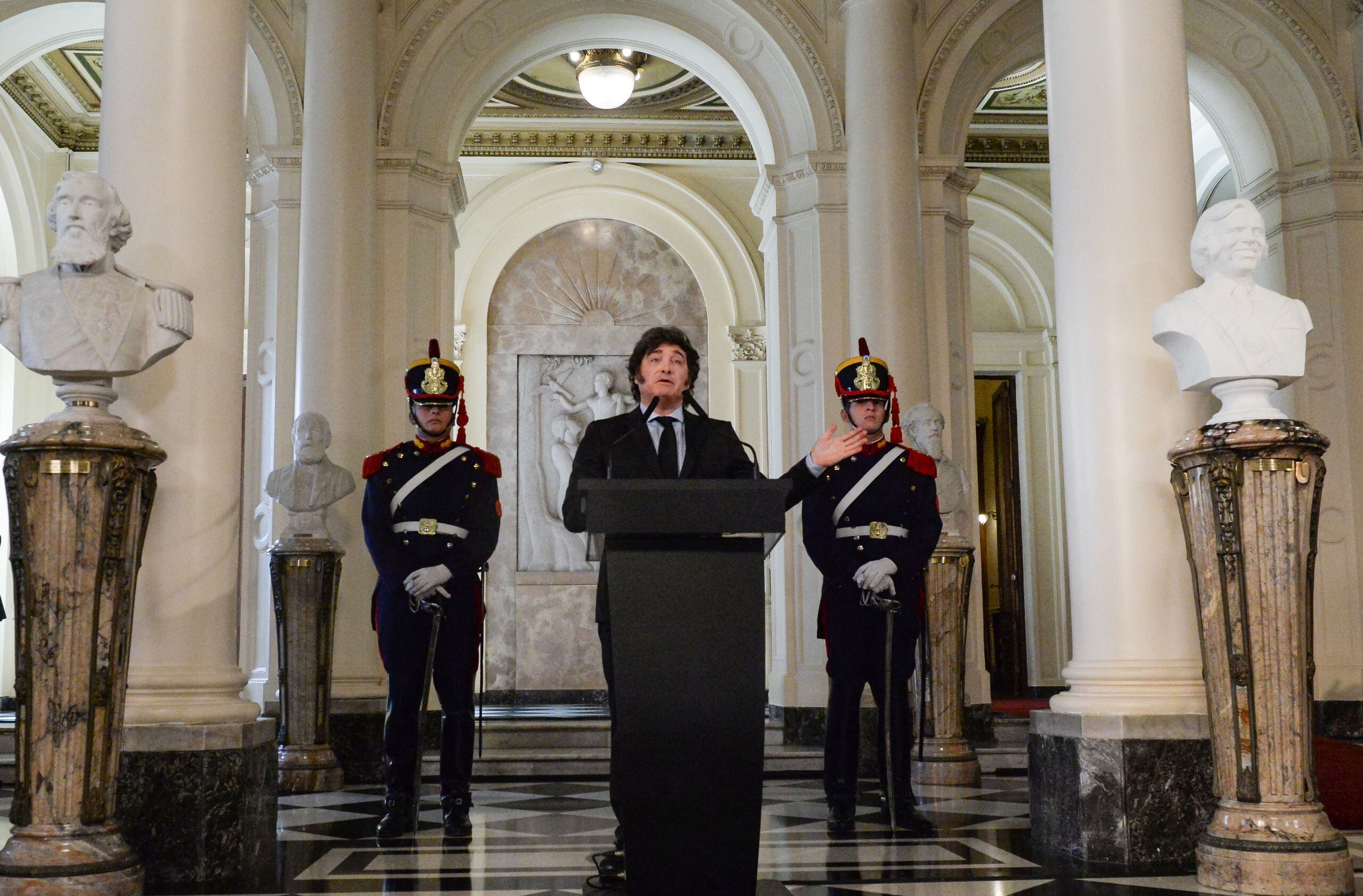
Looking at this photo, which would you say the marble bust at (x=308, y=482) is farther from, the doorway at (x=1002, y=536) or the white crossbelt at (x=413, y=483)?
the doorway at (x=1002, y=536)

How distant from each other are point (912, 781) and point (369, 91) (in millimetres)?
5257

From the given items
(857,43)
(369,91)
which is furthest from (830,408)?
(369,91)

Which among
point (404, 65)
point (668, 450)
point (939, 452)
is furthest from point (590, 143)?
point (668, 450)

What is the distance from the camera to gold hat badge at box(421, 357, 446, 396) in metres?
5.16

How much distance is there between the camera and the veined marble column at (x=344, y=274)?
787cm

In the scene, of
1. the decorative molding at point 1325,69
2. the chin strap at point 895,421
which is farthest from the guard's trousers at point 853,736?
the decorative molding at point 1325,69

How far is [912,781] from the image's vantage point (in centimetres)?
→ 684

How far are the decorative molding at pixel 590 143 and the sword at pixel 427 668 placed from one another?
354 inches

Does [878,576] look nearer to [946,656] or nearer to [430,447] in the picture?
[430,447]

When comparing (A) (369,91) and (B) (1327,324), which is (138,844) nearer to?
(A) (369,91)

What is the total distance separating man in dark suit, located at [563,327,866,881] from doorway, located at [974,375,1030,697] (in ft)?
34.1

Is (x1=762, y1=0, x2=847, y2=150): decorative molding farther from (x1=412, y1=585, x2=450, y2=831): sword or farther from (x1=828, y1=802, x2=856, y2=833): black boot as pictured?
(x1=828, y1=802, x2=856, y2=833): black boot

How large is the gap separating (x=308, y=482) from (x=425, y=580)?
2069 mm

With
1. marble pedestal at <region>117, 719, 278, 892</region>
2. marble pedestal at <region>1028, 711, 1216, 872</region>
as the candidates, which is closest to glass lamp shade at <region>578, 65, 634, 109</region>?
marble pedestal at <region>117, 719, 278, 892</region>
